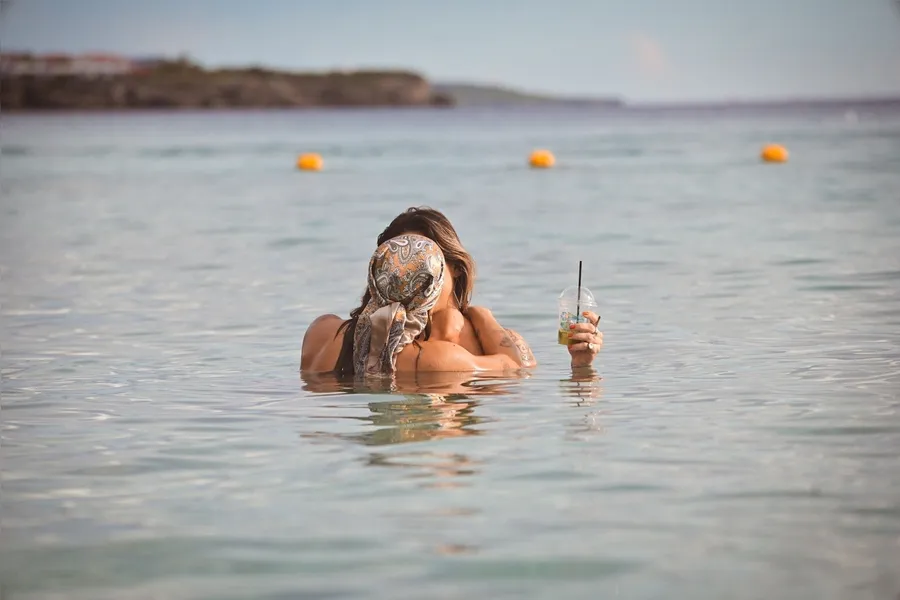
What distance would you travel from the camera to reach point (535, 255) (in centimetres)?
1798

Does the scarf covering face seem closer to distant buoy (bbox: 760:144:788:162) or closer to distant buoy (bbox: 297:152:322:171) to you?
distant buoy (bbox: 760:144:788:162)

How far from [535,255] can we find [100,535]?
12.4 metres

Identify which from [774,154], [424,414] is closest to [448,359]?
[424,414]

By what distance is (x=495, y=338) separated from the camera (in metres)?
8.78

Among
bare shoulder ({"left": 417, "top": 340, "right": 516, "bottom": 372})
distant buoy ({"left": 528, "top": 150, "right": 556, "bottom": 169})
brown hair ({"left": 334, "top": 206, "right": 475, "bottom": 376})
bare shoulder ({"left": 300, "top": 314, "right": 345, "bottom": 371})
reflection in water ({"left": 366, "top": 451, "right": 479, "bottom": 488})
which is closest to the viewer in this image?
reflection in water ({"left": 366, "top": 451, "right": 479, "bottom": 488})

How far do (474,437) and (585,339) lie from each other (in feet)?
3.77

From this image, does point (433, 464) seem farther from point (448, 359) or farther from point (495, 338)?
point (495, 338)

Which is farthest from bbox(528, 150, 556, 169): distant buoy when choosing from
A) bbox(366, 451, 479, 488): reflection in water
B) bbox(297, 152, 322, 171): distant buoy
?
bbox(366, 451, 479, 488): reflection in water

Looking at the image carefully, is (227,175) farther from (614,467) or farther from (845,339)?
(614,467)

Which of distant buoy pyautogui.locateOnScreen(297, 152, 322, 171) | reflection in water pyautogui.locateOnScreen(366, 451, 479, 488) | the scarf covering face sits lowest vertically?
reflection in water pyautogui.locateOnScreen(366, 451, 479, 488)

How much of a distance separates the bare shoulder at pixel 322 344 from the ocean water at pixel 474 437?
23 centimetres

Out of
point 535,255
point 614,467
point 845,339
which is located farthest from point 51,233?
point 614,467

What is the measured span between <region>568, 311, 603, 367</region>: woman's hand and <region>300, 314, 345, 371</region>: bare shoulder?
1.39 m

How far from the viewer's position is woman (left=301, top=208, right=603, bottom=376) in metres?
8.28
